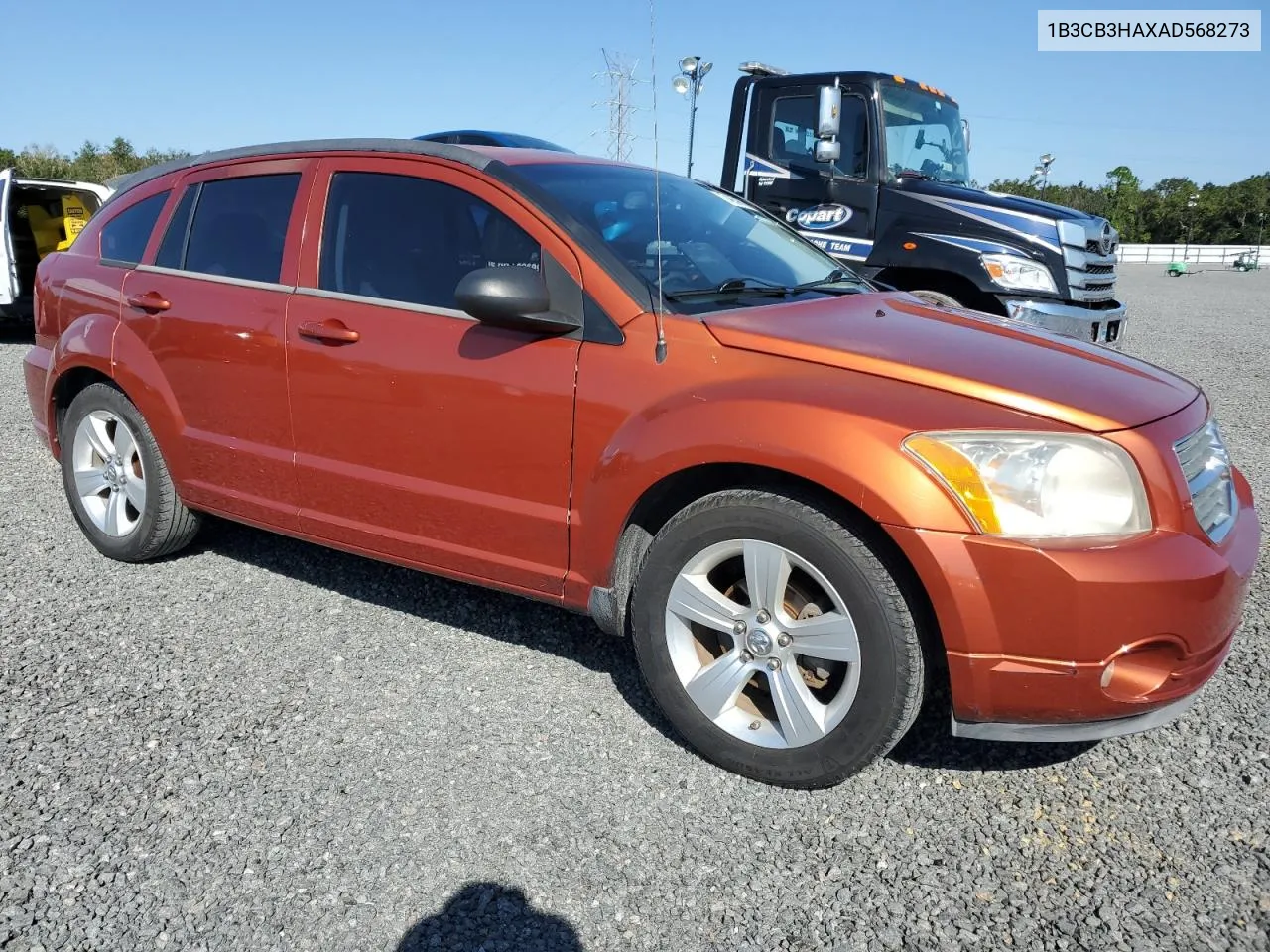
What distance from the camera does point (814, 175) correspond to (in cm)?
772

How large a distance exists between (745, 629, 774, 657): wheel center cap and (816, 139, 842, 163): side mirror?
18.1 feet

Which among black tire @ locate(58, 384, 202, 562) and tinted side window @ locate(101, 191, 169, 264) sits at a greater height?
tinted side window @ locate(101, 191, 169, 264)

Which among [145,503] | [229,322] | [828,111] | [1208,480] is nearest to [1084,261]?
[828,111]

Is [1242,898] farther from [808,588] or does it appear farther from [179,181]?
[179,181]

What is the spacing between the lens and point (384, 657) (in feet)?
11.4

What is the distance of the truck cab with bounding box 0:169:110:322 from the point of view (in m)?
11.1

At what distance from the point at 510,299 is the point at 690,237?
874 mm

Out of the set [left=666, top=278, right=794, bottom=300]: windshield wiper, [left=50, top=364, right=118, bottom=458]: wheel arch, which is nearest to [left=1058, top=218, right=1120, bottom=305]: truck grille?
[left=666, top=278, right=794, bottom=300]: windshield wiper

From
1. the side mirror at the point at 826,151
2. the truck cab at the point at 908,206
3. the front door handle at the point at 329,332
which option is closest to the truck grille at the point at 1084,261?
the truck cab at the point at 908,206

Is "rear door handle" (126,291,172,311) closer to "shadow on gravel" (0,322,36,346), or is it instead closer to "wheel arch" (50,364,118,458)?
"wheel arch" (50,364,118,458)

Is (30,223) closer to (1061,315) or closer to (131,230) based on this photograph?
(131,230)

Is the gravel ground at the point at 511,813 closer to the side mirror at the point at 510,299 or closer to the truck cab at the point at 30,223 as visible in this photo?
the side mirror at the point at 510,299

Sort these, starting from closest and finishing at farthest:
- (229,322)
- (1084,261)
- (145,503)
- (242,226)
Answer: (229,322), (242,226), (145,503), (1084,261)

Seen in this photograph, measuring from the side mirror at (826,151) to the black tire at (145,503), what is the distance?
5135 millimetres
